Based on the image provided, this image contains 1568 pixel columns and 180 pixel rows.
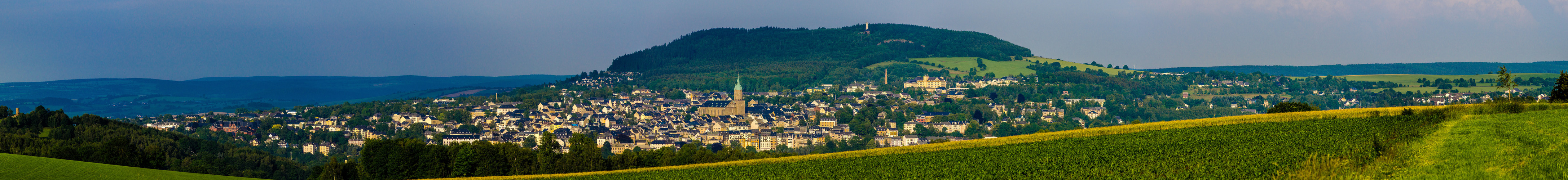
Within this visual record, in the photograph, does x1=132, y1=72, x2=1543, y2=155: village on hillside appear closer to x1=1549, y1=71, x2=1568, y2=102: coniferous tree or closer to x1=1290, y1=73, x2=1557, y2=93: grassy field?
x1=1290, y1=73, x2=1557, y2=93: grassy field

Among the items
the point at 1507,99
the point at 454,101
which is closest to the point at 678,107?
the point at 454,101

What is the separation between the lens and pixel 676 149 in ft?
306

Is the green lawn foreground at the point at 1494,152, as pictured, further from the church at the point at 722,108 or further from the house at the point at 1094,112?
the church at the point at 722,108

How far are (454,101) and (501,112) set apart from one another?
16645 mm

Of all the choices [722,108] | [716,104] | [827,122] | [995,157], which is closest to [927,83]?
[716,104]

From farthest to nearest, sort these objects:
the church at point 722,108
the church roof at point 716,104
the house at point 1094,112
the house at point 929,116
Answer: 1. the church roof at point 716,104
2. the church at point 722,108
3. the house at point 1094,112
4. the house at point 929,116

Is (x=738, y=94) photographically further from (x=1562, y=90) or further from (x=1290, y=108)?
(x=1562, y=90)

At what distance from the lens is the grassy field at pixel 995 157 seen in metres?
22.7

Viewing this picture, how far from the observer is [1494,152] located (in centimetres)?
1798

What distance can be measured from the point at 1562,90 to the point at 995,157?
30.9 metres

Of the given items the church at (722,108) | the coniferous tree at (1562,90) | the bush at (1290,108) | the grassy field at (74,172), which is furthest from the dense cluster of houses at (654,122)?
the coniferous tree at (1562,90)

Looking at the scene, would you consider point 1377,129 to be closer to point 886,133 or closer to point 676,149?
point 676,149

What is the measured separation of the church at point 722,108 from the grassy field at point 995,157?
111 m

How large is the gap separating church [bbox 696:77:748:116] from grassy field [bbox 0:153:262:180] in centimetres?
10709
